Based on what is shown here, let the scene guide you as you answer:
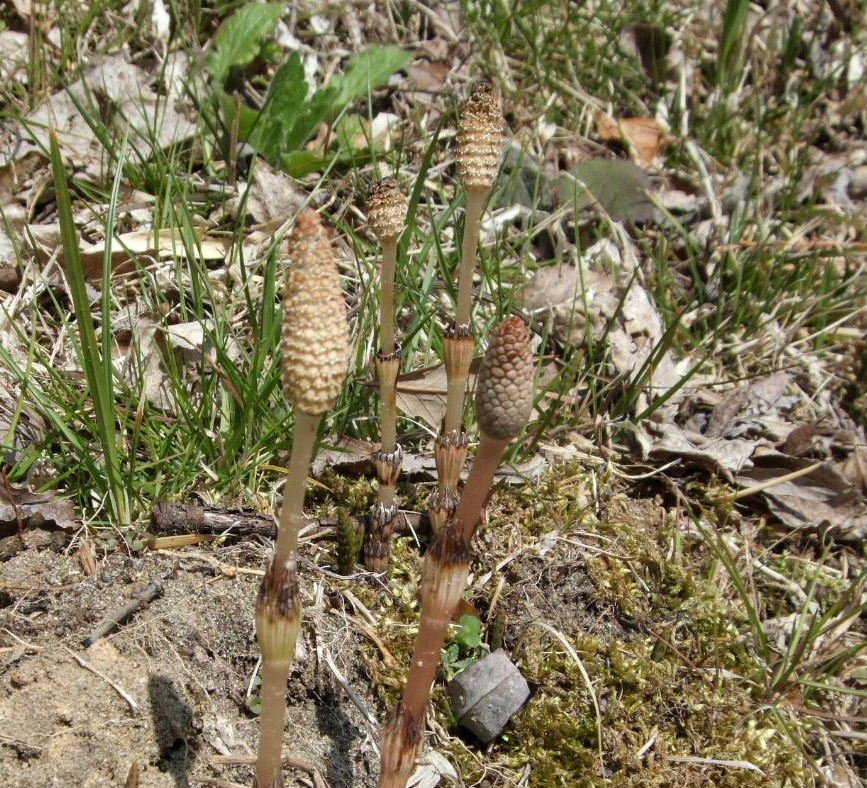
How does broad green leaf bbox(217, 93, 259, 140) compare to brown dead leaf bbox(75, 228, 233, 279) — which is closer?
brown dead leaf bbox(75, 228, 233, 279)

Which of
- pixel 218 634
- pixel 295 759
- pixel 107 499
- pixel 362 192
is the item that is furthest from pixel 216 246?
pixel 295 759

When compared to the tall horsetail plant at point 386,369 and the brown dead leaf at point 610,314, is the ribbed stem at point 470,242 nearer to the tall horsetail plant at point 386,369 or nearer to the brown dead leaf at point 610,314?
the tall horsetail plant at point 386,369

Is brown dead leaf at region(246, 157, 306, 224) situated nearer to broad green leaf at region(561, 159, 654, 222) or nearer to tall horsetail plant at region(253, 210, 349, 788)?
broad green leaf at region(561, 159, 654, 222)

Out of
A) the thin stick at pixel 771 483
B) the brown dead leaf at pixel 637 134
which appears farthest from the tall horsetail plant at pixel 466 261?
the brown dead leaf at pixel 637 134

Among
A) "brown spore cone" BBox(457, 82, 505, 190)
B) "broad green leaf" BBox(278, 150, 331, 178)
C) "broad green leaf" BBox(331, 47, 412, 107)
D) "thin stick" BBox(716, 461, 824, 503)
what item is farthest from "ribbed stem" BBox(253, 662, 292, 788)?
"broad green leaf" BBox(331, 47, 412, 107)

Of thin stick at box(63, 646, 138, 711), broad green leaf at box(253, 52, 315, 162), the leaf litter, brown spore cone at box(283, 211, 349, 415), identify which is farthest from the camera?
broad green leaf at box(253, 52, 315, 162)

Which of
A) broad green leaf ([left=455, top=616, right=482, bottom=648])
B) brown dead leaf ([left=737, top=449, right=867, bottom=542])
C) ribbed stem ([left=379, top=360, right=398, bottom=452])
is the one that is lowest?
broad green leaf ([left=455, top=616, right=482, bottom=648])
